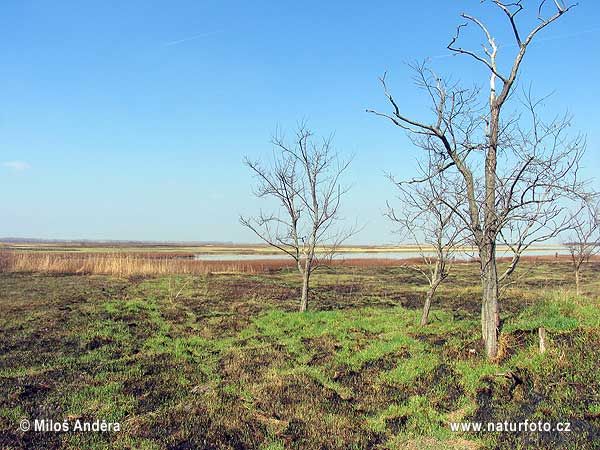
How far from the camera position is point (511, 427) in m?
5.81

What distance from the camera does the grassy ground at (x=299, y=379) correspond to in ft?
19.2

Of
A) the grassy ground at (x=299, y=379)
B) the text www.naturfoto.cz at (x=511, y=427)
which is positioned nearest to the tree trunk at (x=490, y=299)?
the grassy ground at (x=299, y=379)

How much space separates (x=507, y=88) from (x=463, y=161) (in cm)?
164

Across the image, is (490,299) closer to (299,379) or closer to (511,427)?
(511,427)

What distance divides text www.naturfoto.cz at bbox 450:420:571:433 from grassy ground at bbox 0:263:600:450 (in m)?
0.13

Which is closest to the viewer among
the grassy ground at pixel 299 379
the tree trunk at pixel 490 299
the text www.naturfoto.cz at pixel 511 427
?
the text www.naturfoto.cz at pixel 511 427

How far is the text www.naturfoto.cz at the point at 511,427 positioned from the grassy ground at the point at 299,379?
0.13 m

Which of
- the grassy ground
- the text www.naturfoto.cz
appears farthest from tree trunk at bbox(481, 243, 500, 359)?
the text www.naturfoto.cz

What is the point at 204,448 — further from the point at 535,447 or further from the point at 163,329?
the point at 163,329

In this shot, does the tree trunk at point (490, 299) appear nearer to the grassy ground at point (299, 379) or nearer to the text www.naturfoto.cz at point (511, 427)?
the grassy ground at point (299, 379)

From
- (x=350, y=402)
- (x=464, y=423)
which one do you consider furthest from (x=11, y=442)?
(x=464, y=423)

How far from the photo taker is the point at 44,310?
51.4 feet

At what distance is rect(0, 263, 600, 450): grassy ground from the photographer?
586 centimetres

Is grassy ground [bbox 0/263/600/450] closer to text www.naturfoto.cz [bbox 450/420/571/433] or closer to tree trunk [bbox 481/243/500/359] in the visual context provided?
text www.naturfoto.cz [bbox 450/420/571/433]
